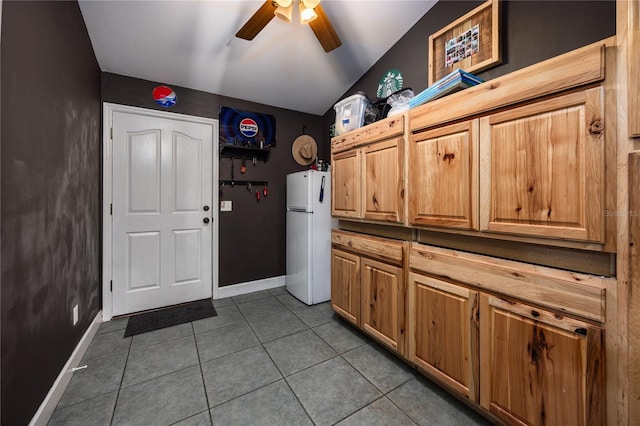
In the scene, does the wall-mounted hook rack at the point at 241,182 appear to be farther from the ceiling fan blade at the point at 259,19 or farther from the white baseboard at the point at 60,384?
the white baseboard at the point at 60,384

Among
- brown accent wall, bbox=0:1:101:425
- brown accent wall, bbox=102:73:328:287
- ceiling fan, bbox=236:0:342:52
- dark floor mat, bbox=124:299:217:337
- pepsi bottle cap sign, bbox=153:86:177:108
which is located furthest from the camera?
brown accent wall, bbox=102:73:328:287

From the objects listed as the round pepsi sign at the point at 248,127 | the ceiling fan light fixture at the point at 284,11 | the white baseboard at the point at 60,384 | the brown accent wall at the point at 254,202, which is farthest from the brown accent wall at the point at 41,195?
the round pepsi sign at the point at 248,127

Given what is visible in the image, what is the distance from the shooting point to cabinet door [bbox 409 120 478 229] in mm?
1268

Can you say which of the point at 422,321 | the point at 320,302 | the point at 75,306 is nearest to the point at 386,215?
the point at 422,321

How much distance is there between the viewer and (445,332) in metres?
1.39

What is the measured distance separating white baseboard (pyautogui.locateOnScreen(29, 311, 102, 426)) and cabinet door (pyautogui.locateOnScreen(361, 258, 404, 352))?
1.89 meters

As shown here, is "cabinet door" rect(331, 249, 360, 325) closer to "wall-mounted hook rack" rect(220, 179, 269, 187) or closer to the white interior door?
"wall-mounted hook rack" rect(220, 179, 269, 187)

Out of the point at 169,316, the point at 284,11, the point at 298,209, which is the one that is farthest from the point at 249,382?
the point at 284,11

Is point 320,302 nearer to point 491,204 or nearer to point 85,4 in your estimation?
point 491,204

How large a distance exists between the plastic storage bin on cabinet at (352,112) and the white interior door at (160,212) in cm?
160

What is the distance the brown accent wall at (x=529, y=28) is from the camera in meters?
1.33

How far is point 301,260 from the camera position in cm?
288

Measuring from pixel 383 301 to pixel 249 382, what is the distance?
3.39 ft

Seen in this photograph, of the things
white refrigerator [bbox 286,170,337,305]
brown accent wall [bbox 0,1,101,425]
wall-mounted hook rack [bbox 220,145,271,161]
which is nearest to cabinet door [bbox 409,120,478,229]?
white refrigerator [bbox 286,170,337,305]
